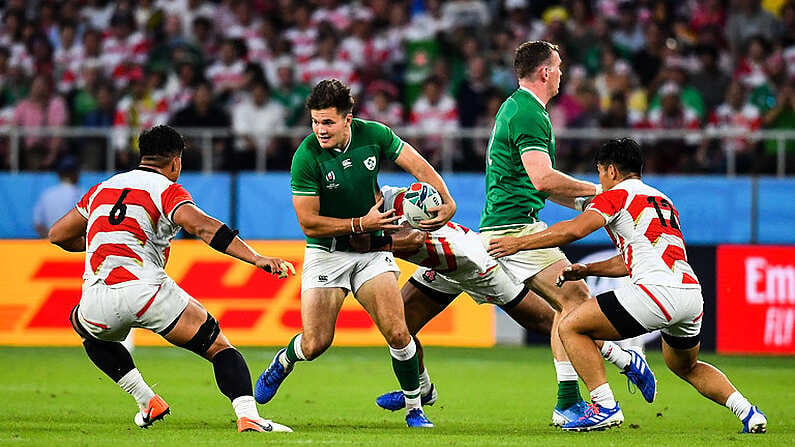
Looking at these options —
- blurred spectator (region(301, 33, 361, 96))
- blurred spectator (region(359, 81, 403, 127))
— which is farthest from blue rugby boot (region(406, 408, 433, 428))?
blurred spectator (region(301, 33, 361, 96))

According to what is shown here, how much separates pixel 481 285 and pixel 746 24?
40.6 feet

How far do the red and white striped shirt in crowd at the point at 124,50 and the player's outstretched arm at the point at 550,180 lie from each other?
495 inches

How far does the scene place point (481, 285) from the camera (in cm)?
954

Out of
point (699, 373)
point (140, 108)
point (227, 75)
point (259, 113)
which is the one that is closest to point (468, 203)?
point (259, 113)

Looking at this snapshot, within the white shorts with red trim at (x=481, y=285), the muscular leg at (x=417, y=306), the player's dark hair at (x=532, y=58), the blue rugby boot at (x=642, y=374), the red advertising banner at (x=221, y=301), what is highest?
the player's dark hair at (x=532, y=58)

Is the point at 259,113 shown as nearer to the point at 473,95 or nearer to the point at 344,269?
the point at 473,95

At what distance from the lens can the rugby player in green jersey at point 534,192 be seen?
884 centimetres

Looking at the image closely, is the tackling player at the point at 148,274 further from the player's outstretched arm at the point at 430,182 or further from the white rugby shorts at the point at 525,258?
the white rugby shorts at the point at 525,258

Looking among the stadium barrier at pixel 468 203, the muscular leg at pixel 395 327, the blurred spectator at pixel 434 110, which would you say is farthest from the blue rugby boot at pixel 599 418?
the blurred spectator at pixel 434 110

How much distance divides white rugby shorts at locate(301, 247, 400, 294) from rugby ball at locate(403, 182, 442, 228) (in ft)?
1.35

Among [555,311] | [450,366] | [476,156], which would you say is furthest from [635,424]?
[476,156]

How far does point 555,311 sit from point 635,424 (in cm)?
99

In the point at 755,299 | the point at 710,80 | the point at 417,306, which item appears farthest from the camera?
the point at 710,80

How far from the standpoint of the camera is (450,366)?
1420 centimetres
